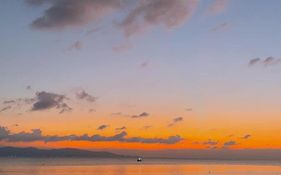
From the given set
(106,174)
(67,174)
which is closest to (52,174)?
(67,174)

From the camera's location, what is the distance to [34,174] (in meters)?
129

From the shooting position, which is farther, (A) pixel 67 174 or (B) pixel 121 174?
(B) pixel 121 174

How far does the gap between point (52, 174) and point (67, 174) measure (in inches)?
187

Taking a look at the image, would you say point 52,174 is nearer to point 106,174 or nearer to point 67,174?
point 67,174

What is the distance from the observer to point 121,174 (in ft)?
472

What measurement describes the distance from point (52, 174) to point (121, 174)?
25876 millimetres

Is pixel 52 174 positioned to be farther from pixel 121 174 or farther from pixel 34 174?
pixel 121 174

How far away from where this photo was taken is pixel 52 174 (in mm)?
129500

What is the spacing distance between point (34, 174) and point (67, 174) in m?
10.3

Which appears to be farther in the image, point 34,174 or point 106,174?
point 106,174

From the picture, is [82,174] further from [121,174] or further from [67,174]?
[121,174]

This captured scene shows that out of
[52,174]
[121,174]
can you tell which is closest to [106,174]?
[121,174]

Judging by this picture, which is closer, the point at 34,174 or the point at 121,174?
the point at 34,174

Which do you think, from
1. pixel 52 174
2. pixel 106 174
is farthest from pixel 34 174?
pixel 106 174
